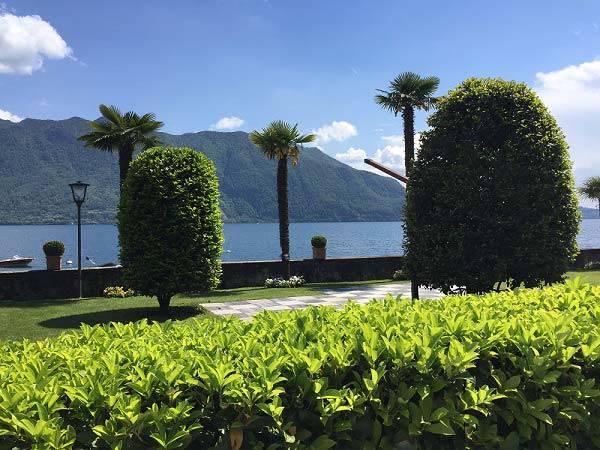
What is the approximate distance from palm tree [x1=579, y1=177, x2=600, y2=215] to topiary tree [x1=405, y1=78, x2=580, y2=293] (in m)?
39.4

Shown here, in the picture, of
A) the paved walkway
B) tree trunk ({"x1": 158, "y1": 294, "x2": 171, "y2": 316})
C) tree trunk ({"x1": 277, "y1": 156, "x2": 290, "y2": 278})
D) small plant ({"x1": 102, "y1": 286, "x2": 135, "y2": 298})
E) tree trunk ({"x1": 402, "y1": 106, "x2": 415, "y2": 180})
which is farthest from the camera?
A: tree trunk ({"x1": 402, "y1": 106, "x2": 415, "y2": 180})

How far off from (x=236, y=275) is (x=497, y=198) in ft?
50.8

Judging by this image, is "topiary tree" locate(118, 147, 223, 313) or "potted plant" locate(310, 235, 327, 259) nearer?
"topiary tree" locate(118, 147, 223, 313)

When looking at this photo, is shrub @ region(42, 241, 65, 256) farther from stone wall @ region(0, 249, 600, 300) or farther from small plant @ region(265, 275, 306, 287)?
small plant @ region(265, 275, 306, 287)

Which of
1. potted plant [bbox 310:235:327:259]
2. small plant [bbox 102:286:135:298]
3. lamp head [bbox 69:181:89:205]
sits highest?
lamp head [bbox 69:181:89:205]

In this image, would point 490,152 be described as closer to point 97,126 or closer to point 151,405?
point 151,405

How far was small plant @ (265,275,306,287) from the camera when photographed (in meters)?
23.5

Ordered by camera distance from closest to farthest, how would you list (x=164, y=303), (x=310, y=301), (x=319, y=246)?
1. (x=164, y=303)
2. (x=310, y=301)
3. (x=319, y=246)

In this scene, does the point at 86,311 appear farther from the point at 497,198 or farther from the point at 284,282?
the point at 497,198

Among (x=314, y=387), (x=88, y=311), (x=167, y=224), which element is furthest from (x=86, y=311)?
(x=314, y=387)

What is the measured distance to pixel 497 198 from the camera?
10.1 meters

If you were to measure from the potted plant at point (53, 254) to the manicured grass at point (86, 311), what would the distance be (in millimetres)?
2390

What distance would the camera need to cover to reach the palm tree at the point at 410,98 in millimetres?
28891

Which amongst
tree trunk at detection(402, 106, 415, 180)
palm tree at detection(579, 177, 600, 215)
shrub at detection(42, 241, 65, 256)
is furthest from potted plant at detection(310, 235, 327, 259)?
palm tree at detection(579, 177, 600, 215)
